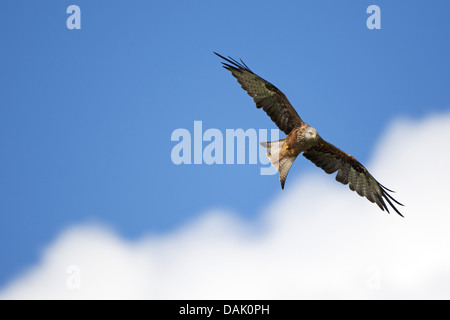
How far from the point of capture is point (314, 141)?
38.0ft

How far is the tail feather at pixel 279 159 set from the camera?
11275 mm

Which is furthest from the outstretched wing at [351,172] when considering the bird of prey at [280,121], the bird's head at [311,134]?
the bird's head at [311,134]

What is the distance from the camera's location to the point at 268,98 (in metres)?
11.5

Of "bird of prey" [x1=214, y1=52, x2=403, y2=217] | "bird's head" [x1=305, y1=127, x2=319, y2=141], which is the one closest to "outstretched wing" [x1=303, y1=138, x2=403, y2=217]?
"bird of prey" [x1=214, y1=52, x2=403, y2=217]

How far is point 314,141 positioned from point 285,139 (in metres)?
0.58

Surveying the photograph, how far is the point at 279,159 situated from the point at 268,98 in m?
1.17

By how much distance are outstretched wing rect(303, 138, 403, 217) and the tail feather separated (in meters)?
1.31

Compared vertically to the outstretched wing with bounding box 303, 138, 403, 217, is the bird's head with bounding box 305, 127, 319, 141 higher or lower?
higher

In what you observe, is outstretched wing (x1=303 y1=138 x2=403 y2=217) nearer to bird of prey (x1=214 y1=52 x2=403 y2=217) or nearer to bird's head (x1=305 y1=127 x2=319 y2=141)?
bird of prey (x1=214 y1=52 x2=403 y2=217)

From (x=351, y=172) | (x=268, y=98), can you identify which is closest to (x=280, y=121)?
(x=268, y=98)

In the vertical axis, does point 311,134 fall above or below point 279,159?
above

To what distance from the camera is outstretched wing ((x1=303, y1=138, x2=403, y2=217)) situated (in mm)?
12586

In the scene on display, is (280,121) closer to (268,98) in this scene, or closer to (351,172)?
(268,98)
